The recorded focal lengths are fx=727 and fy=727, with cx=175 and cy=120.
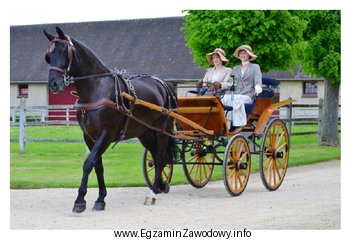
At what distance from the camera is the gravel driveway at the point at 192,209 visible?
27.1 feet

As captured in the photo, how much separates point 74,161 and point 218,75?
6.00 m

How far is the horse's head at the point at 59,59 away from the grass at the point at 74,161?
11.2 ft

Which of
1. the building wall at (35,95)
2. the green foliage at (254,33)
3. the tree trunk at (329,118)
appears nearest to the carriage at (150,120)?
the green foliage at (254,33)

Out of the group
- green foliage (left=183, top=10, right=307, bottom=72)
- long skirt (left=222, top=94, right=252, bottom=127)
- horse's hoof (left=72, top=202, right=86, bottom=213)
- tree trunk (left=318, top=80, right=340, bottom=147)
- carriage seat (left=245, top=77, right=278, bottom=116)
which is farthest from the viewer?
tree trunk (left=318, top=80, right=340, bottom=147)

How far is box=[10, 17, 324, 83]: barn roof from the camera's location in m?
37.2

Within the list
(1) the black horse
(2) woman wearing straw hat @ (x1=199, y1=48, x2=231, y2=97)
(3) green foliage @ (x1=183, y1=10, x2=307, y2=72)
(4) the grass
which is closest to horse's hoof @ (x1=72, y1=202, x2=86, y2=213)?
(1) the black horse

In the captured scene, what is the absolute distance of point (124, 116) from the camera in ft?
31.0

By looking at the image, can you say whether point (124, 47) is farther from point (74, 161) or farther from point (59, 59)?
point (59, 59)

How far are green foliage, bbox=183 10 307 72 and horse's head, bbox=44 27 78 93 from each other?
8.94 metres

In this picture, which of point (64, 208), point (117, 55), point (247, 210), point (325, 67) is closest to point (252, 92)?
point (247, 210)

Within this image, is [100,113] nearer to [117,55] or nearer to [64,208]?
[64,208]

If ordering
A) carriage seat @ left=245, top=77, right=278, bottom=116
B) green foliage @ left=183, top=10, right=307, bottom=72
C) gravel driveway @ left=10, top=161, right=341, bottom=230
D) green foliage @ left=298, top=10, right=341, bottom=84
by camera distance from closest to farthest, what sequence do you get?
1. gravel driveway @ left=10, top=161, right=341, bottom=230
2. carriage seat @ left=245, top=77, right=278, bottom=116
3. green foliage @ left=183, top=10, right=307, bottom=72
4. green foliage @ left=298, top=10, right=341, bottom=84

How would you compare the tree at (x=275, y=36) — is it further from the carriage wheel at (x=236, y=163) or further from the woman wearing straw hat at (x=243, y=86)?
the carriage wheel at (x=236, y=163)

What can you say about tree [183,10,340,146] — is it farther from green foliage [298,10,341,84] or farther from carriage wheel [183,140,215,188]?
carriage wheel [183,140,215,188]
